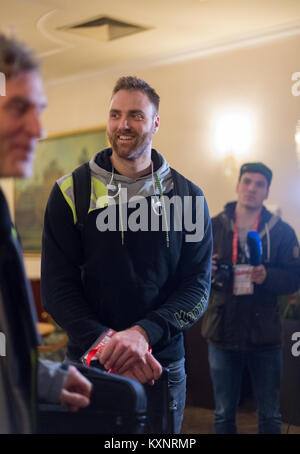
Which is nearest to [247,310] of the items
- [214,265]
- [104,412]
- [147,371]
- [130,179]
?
[214,265]

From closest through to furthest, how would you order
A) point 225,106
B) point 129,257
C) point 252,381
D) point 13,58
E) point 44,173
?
point 13,58, point 129,257, point 252,381, point 225,106, point 44,173

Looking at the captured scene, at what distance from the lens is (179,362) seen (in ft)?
5.80

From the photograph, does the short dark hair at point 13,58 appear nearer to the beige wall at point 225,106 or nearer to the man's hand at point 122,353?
the man's hand at point 122,353

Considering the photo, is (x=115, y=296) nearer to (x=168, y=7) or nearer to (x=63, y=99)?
(x=168, y=7)

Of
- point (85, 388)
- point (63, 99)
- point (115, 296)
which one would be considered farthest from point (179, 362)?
point (63, 99)

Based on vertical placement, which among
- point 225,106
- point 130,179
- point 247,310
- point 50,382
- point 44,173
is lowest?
point 247,310

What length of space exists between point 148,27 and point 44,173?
78.9 inches

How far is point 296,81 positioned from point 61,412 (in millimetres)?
3331

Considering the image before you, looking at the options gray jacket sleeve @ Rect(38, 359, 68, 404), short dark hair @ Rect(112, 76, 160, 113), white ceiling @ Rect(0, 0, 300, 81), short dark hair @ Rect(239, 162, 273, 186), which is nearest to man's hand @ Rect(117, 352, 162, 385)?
gray jacket sleeve @ Rect(38, 359, 68, 404)

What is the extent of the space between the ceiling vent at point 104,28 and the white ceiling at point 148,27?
5 cm

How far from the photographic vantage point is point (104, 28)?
381 cm

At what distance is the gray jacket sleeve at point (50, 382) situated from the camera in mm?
933

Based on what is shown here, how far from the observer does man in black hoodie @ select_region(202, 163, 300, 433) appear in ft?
8.80

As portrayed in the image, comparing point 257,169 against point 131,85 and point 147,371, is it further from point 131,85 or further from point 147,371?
point 147,371
